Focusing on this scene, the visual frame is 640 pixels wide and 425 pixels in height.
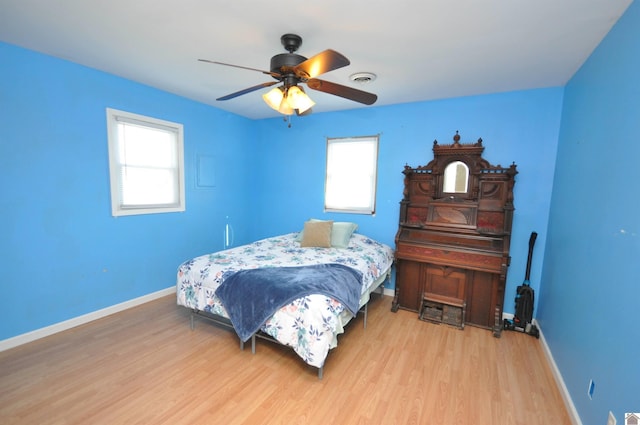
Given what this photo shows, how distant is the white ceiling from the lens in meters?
1.65

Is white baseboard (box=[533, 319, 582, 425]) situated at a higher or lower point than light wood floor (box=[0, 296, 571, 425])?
higher

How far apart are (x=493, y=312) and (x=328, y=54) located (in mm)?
2987

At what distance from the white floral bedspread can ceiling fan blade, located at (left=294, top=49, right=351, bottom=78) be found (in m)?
1.54

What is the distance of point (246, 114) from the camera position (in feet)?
14.0

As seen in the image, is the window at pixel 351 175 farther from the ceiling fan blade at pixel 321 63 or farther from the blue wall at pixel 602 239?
the ceiling fan blade at pixel 321 63

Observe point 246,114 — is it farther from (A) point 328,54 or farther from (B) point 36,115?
(A) point 328,54

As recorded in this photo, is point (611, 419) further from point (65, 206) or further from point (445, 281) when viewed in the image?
point (65, 206)

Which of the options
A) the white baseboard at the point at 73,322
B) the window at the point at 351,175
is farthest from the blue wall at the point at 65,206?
the window at the point at 351,175

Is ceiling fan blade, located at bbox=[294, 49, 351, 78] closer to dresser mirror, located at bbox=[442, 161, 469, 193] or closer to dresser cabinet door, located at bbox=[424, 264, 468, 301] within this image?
dresser mirror, located at bbox=[442, 161, 469, 193]

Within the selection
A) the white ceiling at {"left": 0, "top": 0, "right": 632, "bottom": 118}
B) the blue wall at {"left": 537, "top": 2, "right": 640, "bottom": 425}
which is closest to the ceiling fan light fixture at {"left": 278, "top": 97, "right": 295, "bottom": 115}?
the white ceiling at {"left": 0, "top": 0, "right": 632, "bottom": 118}

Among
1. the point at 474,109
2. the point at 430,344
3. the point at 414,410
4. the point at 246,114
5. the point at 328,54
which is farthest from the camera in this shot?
the point at 246,114

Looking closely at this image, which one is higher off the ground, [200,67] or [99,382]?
[200,67]

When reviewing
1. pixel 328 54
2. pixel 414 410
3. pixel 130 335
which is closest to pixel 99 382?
pixel 130 335

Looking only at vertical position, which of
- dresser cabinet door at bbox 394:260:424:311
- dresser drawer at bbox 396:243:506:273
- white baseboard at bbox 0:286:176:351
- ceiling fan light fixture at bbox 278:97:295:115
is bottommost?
white baseboard at bbox 0:286:176:351
